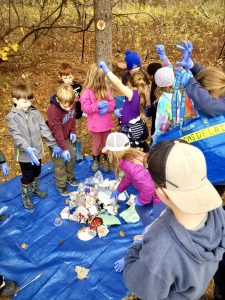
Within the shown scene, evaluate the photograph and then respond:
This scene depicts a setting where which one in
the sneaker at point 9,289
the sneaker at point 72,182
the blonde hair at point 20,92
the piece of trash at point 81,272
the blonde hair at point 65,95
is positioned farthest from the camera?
the sneaker at point 72,182

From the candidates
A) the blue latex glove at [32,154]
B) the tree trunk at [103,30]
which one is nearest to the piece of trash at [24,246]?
the blue latex glove at [32,154]

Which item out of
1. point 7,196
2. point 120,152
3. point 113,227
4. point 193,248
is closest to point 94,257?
point 113,227

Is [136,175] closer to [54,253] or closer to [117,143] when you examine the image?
[117,143]

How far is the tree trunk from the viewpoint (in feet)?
16.6

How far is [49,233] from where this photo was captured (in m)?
3.32

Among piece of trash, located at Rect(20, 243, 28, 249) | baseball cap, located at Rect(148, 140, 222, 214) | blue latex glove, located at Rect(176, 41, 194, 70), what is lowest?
piece of trash, located at Rect(20, 243, 28, 249)

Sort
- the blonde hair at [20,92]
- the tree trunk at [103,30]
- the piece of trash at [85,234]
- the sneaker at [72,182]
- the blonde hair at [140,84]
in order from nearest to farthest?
the blonde hair at [20,92] → the piece of trash at [85,234] → the blonde hair at [140,84] → the sneaker at [72,182] → the tree trunk at [103,30]

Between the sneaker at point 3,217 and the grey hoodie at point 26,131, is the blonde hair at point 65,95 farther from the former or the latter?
the sneaker at point 3,217

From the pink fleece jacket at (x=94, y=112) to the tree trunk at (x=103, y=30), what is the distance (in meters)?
1.73

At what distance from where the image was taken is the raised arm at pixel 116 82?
11.3ft

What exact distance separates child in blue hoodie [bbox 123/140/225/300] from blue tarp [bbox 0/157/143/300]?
4.67ft

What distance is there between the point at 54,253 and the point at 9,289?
0.53 metres

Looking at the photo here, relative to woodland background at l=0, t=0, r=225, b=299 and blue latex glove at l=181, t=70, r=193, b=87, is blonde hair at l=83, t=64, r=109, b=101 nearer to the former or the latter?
woodland background at l=0, t=0, r=225, b=299

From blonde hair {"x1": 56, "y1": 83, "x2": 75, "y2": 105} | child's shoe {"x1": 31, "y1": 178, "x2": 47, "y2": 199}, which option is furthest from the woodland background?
blonde hair {"x1": 56, "y1": 83, "x2": 75, "y2": 105}
